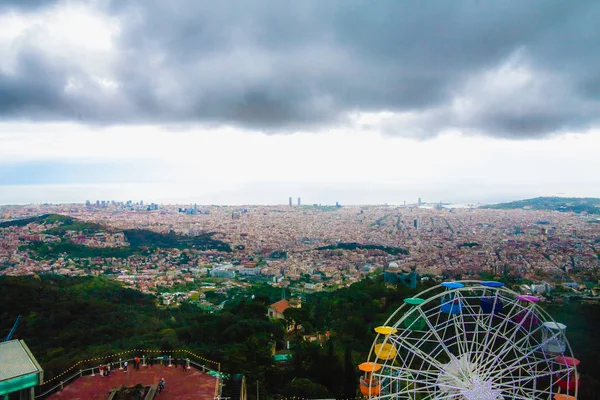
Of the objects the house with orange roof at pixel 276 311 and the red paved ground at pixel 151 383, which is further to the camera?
the house with orange roof at pixel 276 311

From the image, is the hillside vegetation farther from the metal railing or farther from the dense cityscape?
the metal railing

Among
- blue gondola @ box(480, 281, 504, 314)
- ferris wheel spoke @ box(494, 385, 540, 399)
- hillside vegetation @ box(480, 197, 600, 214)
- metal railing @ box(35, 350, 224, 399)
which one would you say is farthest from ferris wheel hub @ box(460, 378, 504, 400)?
hillside vegetation @ box(480, 197, 600, 214)

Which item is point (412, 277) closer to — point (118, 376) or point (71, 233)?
point (118, 376)

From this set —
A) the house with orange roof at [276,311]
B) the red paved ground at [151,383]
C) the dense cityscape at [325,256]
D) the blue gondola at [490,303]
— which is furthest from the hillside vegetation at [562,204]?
the red paved ground at [151,383]

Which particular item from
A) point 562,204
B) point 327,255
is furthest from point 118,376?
point 562,204

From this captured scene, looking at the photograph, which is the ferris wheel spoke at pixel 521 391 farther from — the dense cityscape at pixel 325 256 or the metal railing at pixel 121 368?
the dense cityscape at pixel 325 256

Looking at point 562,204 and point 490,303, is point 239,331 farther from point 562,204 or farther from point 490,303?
point 562,204
